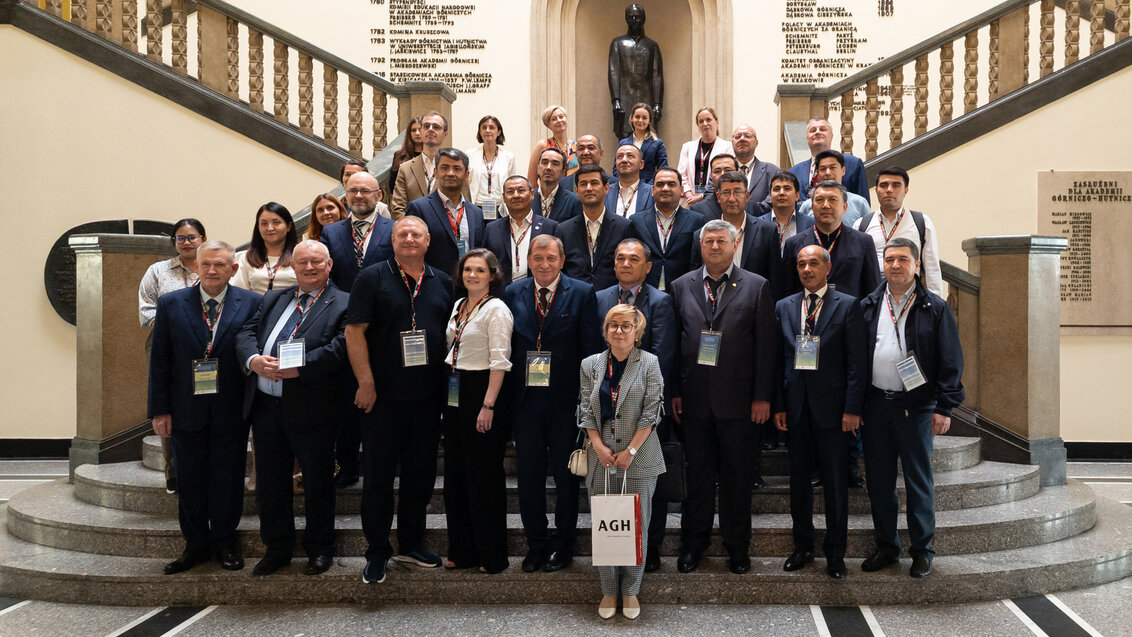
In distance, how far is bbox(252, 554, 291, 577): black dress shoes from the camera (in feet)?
13.6

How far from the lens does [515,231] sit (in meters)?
4.81

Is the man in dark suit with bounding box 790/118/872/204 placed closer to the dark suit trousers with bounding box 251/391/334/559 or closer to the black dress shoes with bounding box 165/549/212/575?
the dark suit trousers with bounding box 251/391/334/559

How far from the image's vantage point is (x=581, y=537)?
4371 mm

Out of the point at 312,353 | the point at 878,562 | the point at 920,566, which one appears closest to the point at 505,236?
the point at 312,353

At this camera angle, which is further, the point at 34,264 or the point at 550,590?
the point at 34,264

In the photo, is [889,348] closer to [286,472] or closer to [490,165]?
[286,472]

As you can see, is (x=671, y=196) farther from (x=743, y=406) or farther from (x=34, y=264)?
(x=34, y=264)

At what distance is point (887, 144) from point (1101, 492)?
14.5 ft

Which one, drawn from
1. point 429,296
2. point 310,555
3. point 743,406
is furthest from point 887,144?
point 310,555

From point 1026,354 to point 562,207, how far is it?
3.18m

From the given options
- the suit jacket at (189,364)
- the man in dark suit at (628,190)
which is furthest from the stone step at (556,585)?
the man in dark suit at (628,190)

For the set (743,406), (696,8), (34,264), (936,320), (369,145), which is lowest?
(743,406)

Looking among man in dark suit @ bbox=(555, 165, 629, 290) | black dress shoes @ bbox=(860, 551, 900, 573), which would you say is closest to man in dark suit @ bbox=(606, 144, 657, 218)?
man in dark suit @ bbox=(555, 165, 629, 290)

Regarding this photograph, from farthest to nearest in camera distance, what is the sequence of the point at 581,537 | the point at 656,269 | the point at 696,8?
the point at 696,8
the point at 656,269
the point at 581,537
